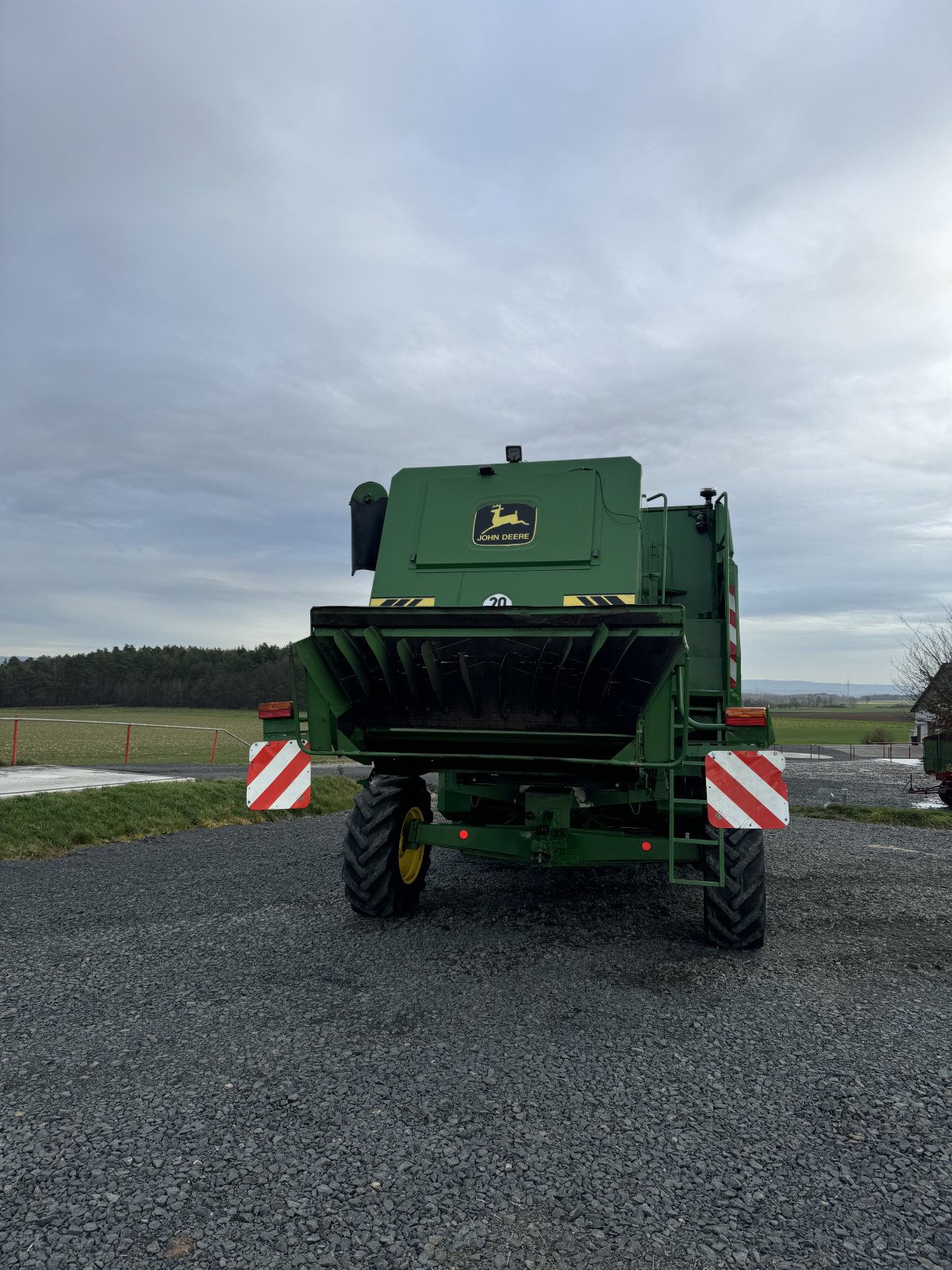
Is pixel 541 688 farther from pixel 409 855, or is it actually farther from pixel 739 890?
Result: pixel 409 855

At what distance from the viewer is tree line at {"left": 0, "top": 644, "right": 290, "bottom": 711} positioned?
212ft

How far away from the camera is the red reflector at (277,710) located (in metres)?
5.48

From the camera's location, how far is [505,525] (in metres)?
6.06

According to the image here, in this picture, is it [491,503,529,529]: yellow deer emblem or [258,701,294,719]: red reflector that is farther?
[491,503,529,529]: yellow deer emblem

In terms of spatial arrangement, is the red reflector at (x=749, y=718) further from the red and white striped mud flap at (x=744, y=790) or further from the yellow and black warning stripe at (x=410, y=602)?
the yellow and black warning stripe at (x=410, y=602)

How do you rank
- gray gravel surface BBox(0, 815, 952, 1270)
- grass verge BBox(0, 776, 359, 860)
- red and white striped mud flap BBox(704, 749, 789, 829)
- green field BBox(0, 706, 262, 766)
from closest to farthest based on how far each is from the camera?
gray gravel surface BBox(0, 815, 952, 1270) → red and white striped mud flap BBox(704, 749, 789, 829) → grass verge BBox(0, 776, 359, 860) → green field BBox(0, 706, 262, 766)

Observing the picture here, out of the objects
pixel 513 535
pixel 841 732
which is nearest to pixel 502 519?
pixel 513 535

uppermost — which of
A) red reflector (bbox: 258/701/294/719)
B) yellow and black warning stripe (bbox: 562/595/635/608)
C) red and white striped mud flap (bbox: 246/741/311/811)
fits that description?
yellow and black warning stripe (bbox: 562/595/635/608)

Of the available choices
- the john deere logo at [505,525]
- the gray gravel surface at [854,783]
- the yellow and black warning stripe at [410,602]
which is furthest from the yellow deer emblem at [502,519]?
the gray gravel surface at [854,783]

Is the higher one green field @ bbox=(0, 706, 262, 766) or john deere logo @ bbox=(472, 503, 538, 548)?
john deere logo @ bbox=(472, 503, 538, 548)

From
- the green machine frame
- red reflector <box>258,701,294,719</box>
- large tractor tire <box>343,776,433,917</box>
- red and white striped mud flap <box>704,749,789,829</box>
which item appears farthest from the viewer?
large tractor tire <box>343,776,433,917</box>

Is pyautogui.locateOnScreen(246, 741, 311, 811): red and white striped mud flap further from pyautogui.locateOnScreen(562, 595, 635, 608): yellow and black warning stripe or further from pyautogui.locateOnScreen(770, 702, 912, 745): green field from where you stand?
pyautogui.locateOnScreen(770, 702, 912, 745): green field

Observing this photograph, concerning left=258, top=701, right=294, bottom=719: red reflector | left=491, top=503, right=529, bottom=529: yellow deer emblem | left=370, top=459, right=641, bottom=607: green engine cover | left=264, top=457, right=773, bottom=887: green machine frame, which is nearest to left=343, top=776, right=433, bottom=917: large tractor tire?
left=264, top=457, right=773, bottom=887: green machine frame

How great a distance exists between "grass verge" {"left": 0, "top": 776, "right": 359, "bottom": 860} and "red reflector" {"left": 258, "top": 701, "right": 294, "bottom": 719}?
4.48 m
